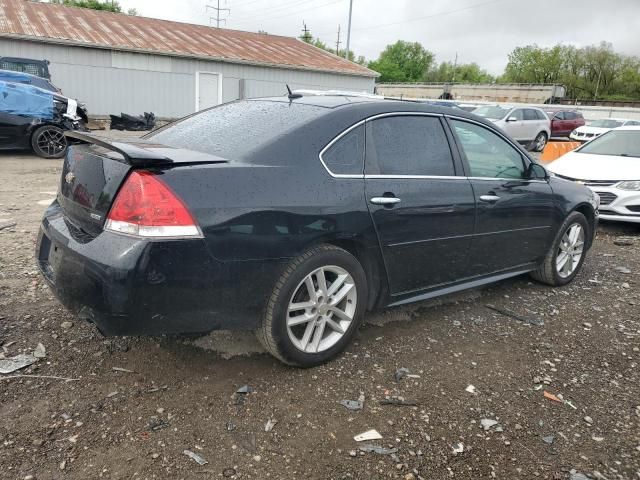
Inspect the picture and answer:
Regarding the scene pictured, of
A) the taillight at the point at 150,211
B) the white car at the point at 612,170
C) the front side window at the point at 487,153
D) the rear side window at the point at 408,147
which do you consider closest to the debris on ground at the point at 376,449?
the taillight at the point at 150,211

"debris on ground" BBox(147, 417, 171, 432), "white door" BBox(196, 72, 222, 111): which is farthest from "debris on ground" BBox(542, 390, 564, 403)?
"white door" BBox(196, 72, 222, 111)

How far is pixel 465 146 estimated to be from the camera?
12.5 ft

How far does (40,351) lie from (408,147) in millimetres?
2661

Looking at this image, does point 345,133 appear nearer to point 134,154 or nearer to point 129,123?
point 134,154

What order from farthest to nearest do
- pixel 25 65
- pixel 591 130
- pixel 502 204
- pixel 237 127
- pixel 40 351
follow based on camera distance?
pixel 591 130, pixel 25 65, pixel 502 204, pixel 237 127, pixel 40 351

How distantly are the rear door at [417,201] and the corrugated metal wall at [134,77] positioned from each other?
69.0 ft

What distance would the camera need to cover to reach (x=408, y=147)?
3.46m

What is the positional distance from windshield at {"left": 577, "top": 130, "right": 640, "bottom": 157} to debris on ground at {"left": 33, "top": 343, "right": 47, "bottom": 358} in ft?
27.5

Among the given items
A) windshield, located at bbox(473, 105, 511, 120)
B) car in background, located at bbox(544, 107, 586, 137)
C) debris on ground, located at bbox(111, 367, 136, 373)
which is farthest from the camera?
car in background, located at bbox(544, 107, 586, 137)

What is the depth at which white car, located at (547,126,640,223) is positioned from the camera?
23.1 feet

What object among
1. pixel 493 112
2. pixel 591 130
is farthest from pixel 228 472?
pixel 591 130

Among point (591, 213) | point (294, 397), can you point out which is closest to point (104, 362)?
point (294, 397)

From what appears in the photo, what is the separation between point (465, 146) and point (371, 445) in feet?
7.57

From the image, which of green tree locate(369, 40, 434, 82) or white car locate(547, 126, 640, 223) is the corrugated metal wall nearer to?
white car locate(547, 126, 640, 223)
